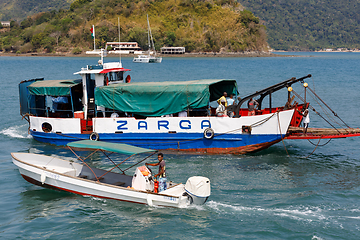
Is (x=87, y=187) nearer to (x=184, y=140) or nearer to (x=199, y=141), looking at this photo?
(x=184, y=140)

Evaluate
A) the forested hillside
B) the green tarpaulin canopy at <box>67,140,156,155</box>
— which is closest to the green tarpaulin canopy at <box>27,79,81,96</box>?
the green tarpaulin canopy at <box>67,140,156,155</box>

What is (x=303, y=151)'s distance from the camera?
19.9 metres

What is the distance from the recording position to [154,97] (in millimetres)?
18891

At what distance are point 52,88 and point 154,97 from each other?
5893mm

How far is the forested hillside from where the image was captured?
174m

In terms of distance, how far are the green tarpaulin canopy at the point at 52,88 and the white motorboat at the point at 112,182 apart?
5.09m

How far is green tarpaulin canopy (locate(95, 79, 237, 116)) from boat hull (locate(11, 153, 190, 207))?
4977 mm

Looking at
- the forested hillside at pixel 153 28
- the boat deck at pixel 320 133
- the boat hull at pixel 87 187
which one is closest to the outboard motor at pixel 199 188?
the boat hull at pixel 87 187

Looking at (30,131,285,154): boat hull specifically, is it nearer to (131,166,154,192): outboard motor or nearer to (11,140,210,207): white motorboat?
(11,140,210,207): white motorboat

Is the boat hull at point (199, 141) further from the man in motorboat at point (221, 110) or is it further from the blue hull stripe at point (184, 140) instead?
the man in motorboat at point (221, 110)

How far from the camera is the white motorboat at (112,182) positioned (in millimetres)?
12438

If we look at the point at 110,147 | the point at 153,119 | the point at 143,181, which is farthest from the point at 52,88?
the point at 143,181

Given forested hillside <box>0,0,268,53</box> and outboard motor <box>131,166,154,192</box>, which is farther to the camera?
forested hillside <box>0,0,268,53</box>

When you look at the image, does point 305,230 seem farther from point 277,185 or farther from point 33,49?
point 33,49
